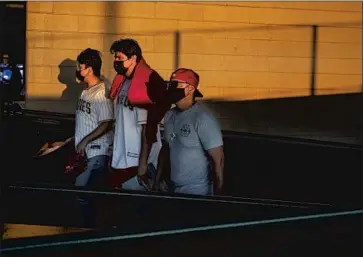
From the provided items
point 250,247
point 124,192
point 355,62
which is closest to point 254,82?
point 355,62

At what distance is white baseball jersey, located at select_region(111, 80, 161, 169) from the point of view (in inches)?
179

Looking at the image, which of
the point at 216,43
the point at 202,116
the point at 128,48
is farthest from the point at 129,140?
the point at 216,43

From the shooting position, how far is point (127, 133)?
4547 mm

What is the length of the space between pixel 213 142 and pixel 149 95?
559mm

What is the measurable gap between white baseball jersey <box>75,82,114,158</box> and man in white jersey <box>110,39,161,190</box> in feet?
0.79

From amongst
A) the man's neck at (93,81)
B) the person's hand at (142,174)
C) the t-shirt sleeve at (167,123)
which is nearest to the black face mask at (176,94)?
the t-shirt sleeve at (167,123)

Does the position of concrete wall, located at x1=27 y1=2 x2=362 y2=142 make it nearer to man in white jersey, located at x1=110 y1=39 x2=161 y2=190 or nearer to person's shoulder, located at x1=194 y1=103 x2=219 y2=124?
man in white jersey, located at x1=110 y1=39 x2=161 y2=190

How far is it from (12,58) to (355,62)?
4.60m

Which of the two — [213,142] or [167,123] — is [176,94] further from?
[213,142]

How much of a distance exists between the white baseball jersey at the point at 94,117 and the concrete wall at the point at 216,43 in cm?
317

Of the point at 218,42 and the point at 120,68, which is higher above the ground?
the point at 218,42

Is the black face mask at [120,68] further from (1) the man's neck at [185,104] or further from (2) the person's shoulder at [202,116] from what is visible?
(2) the person's shoulder at [202,116]

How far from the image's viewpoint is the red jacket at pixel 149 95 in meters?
4.51

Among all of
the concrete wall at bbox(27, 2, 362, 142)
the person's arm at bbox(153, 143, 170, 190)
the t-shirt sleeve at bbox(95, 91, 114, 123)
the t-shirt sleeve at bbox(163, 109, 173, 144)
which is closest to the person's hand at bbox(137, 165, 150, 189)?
the person's arm at bbox(153, 143, 170, 190)
